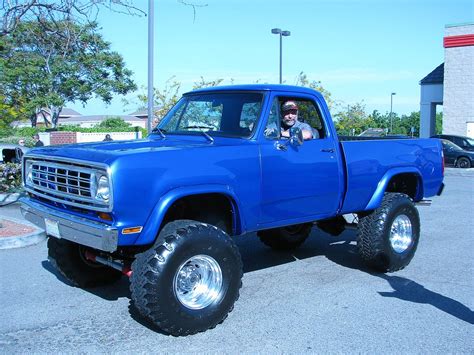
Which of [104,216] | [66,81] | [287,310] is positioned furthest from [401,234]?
[66,81]

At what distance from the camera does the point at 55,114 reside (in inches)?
1885

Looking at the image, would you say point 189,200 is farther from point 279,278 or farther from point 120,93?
point 120,93

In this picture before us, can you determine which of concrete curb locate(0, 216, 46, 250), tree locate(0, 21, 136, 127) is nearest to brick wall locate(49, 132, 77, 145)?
tree locate(0, 21, 136, 127)

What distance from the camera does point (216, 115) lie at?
5.68 meters

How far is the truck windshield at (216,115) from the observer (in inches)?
213

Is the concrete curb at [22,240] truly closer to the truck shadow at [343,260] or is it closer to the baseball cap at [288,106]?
the truck shadow at [343,260]

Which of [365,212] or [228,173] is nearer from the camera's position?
[228,173]

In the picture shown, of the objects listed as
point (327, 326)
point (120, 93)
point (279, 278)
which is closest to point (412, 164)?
point (279, 278)

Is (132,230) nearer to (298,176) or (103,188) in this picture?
(103,188)

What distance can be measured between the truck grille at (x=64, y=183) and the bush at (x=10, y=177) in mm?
7774

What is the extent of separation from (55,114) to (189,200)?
4619 cm

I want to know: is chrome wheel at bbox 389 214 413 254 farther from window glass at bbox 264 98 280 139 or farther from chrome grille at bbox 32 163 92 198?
chrome grille at bbox 32 163 92 198

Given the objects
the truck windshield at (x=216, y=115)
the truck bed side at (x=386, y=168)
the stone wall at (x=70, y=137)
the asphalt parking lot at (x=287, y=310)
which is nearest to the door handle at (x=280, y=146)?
the truck windshield at (x=216, y=115)

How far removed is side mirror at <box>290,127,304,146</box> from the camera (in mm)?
5301
